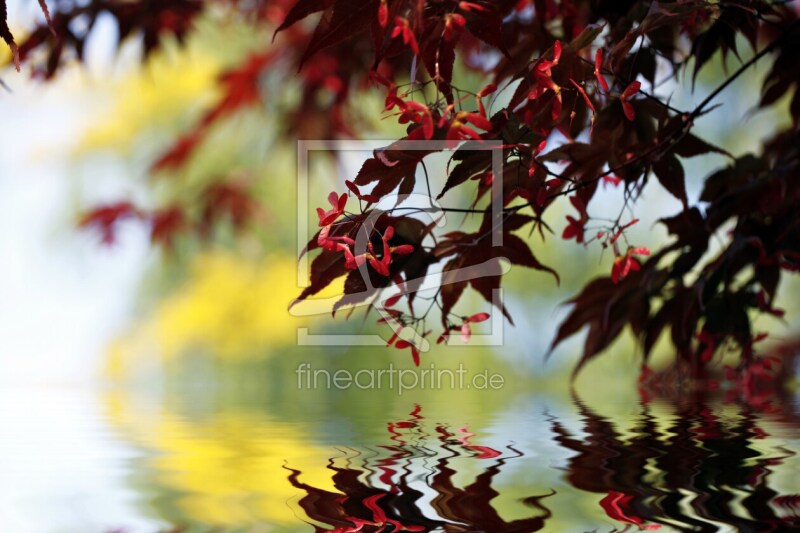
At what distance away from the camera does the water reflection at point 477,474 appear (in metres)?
0.50

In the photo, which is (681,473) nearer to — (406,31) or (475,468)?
(475,468)

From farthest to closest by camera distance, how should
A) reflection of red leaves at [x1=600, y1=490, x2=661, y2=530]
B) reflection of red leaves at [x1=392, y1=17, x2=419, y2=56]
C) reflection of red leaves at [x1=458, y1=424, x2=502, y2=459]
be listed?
reflection of red leaves at [x1=458, y1=424, x2=502, y2=459] < reflection of red leaves at [x1=392, y1=17, x2=419, y2=56] < reflection of red leaves at [x1=600, y1=490, x2=661, y2=530]

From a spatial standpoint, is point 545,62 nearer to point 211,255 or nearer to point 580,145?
point 580,145

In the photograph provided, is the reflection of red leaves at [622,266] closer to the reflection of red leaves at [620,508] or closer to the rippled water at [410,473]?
the rippled water at [410,473]

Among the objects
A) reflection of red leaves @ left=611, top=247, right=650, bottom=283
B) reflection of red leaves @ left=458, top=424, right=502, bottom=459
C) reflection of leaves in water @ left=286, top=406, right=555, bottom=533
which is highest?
reflection of red leaves @ left=611, top=247, right=650, bottom=283

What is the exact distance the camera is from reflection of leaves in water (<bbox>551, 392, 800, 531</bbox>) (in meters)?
0.50

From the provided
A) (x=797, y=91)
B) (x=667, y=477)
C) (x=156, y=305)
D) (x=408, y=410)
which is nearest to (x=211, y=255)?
(x=156, y=305)

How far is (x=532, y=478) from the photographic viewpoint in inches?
Answer: 25.2

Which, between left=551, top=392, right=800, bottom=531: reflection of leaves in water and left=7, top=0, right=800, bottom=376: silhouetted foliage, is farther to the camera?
left=7, top=0, right=800, bottom=376: silhouetted foliage

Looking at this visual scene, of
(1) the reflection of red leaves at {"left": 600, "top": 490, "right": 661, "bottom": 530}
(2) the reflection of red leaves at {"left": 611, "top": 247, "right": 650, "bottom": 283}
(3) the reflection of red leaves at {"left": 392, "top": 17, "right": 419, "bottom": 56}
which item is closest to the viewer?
(1) the reflection of red leaves at {"left": 600, "top": 490, "right": 661, "bottom": 530}

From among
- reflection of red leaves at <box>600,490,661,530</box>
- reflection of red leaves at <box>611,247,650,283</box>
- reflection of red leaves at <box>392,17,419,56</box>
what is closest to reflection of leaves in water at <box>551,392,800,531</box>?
reflection of red leaves at <box>600,490,661,530</box>

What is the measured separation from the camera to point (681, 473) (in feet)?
2.16

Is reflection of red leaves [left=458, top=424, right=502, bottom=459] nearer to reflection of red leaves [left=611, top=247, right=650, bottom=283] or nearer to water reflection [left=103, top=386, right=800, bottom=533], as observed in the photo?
water reflection [left=103, top=386, right=800, bottom=533]

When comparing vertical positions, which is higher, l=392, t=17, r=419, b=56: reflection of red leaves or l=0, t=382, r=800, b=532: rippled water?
l=392, t=17, r=419, b=56: reflection of red leaves
